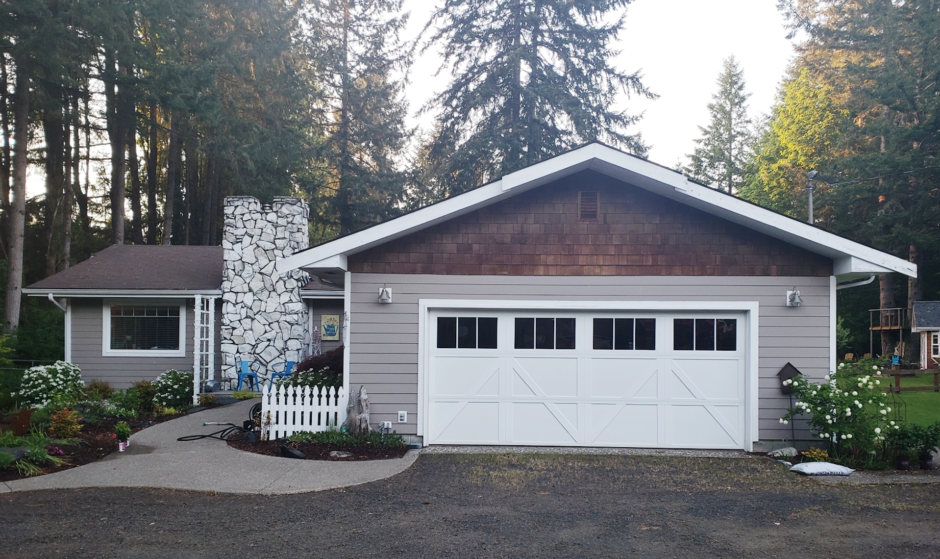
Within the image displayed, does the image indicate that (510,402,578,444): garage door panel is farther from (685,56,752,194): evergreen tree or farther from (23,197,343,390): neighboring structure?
(685,56,752,194): evergreen tree

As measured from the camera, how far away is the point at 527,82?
2281cm

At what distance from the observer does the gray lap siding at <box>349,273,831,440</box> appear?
872 cm

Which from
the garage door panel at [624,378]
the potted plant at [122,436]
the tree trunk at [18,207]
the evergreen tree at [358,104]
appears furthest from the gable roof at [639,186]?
the evergreen tree at [358,104]

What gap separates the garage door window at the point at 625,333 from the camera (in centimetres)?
893

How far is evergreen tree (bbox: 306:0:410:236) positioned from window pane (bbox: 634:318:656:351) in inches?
744

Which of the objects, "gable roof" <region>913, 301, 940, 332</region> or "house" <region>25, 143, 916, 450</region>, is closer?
"house" <region>25, 143, 916, 450</region>

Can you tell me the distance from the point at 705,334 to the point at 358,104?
21182mm

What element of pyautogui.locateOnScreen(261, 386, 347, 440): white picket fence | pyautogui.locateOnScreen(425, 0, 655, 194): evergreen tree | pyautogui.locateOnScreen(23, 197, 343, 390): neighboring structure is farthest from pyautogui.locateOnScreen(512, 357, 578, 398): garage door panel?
pyautogui.locateOnScreen(425, 0, 655, 194): evergreen tree

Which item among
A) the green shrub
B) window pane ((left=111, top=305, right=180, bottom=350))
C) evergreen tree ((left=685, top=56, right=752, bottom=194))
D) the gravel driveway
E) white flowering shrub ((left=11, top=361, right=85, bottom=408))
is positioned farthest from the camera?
evergreen tree ((left=685, top=56, right=752, bottom=194))

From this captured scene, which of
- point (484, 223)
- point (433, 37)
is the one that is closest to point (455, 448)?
point (484, 223)

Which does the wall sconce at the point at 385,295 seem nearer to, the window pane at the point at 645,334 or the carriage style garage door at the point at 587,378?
the carriage style garage door at the point at 587,378

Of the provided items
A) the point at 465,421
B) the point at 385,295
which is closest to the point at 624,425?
the point at 465,421

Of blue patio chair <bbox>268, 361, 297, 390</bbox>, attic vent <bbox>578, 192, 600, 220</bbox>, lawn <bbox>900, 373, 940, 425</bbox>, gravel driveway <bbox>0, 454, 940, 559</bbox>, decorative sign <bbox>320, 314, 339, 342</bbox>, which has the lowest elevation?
lawn <bbox>900, 373, 940, 425</bbox>

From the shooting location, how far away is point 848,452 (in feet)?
26.7
